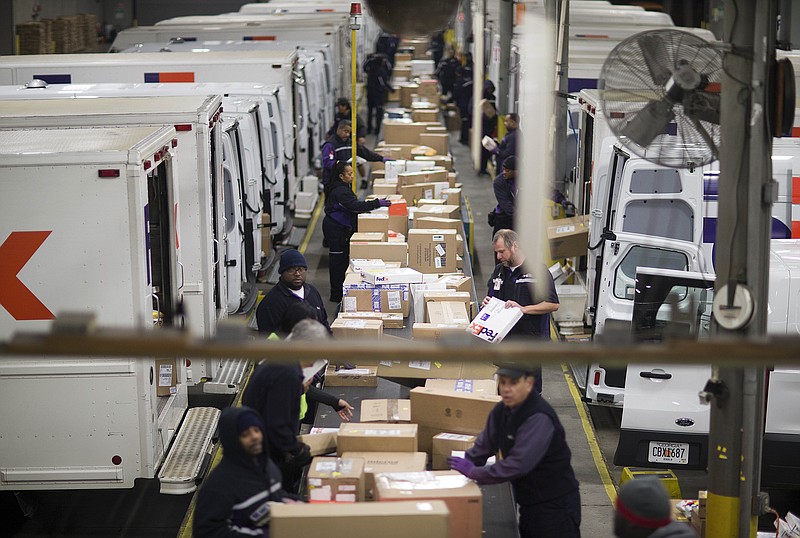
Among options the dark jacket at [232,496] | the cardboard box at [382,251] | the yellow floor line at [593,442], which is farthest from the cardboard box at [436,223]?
the dark jacket at [232,496]

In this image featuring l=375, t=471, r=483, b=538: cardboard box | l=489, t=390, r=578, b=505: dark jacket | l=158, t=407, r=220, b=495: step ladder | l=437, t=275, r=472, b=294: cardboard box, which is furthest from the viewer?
l=437, t=275, r=472, b=294: cardboard box

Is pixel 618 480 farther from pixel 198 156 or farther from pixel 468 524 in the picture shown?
pixel 198 156

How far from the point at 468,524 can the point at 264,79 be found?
11.6 m

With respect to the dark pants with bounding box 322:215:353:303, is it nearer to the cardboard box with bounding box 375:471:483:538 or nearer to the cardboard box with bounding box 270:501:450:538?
the cardboard box with bounding box 375:471:483:538

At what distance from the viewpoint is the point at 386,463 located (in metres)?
6.27

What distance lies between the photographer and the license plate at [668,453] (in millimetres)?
8195

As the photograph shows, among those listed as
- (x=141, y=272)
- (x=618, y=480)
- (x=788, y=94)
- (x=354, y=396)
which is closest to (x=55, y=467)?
(x=141, y=272)

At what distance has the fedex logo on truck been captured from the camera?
332 inches

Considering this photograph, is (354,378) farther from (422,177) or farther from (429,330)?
(422,177)

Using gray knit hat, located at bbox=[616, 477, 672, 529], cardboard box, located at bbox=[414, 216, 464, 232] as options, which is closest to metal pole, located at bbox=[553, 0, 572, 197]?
cardboard box, located at bbox=[414, 216, 464, 232]

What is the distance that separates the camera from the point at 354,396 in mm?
7871

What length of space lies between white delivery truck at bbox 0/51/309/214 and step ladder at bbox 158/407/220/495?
8055 millimetres

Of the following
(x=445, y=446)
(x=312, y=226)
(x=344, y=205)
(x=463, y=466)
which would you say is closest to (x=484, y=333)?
(x=445, y=446)

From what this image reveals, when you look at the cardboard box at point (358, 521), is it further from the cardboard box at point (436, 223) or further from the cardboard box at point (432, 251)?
the cardboard box at point (436, 223)
